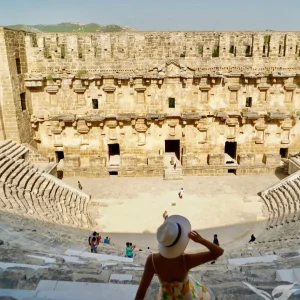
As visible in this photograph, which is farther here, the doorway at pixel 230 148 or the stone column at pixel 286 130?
the doorway at pixel 230 148

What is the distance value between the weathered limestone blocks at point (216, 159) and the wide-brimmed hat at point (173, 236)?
607 inches

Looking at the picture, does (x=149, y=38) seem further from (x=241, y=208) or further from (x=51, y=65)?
(x=241, y=208)

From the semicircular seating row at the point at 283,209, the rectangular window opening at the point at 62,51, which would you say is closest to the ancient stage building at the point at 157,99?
the rectangular window opening at the point at 62,51

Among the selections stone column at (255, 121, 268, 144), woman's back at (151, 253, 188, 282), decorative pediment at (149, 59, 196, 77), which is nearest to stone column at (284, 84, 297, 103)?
stone column at (255, 121, 268, 144)

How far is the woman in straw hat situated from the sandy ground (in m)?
8.43

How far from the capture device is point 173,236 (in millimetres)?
2791

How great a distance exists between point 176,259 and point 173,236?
0.33 meters

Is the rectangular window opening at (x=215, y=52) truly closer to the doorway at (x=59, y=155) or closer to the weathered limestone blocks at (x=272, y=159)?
the weathered limestone blocks at (x=272, y=159)

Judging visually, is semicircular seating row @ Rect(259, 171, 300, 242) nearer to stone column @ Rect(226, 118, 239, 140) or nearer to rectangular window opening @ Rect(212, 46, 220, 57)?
stone column @ Rect(226, 118, 239, 140)

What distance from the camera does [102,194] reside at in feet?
50.7

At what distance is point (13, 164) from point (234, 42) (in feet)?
40.6

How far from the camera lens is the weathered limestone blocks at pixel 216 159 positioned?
18000 mm

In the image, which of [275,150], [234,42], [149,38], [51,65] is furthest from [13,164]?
[275,150]

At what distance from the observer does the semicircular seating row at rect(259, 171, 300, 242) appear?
408 inches
